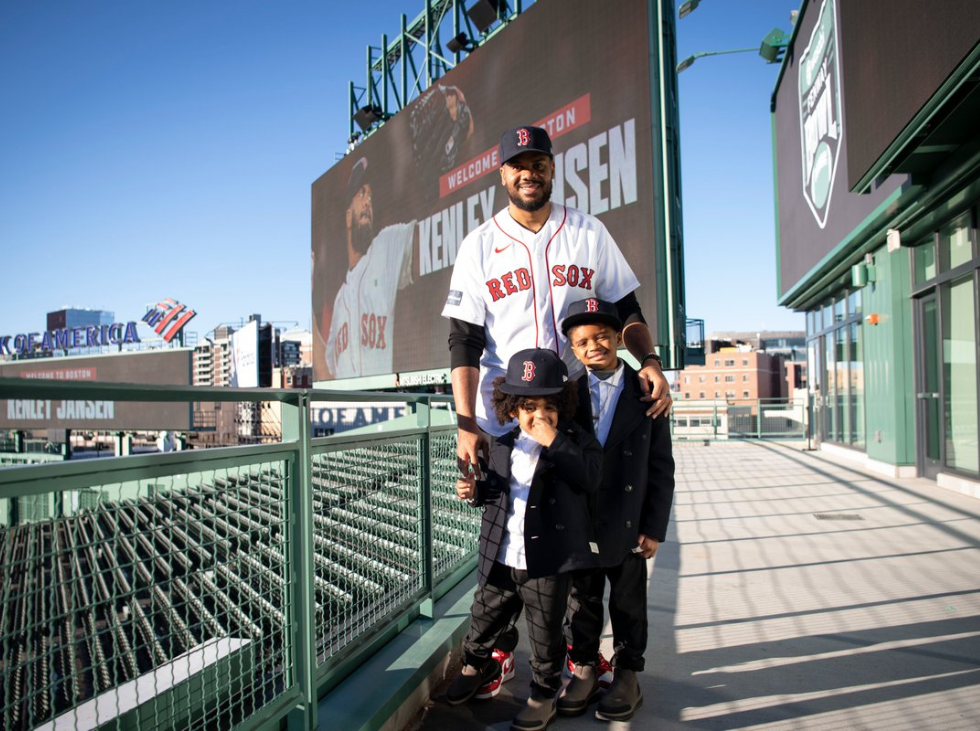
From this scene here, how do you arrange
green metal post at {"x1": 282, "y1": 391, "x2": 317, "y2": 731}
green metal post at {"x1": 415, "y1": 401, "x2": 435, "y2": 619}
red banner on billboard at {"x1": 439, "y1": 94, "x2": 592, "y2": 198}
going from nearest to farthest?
green metal post at {"x1": 282, "y1": 391, "x2": 317, "y2": 731}, green metal post at {"x1": 415, "y1": 401, "x2": 435, "y2": 619}, red banner on billboard at {"x1": 439, "y1": 94, "x2": 592, "y2": 198}

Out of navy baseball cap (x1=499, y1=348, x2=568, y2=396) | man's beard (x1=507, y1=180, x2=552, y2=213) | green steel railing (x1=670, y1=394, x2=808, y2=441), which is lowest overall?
green steel railing (x1=670, y1=394, x2=808, y2=441)

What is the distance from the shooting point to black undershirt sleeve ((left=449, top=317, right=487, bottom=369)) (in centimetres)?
204

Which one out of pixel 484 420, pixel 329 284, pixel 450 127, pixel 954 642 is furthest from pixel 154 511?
pixel 329 284

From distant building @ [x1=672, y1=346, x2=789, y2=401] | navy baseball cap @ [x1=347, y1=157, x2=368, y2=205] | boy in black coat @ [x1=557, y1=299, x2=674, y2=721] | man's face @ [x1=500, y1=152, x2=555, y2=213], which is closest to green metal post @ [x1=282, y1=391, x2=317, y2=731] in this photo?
boy in black coat @ [x1=557, y1=299, x2=674, y2=721]

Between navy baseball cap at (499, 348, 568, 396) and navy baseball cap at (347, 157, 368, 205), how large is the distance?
1803 cm

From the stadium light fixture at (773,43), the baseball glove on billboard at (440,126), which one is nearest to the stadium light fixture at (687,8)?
the stadium light fixture at (773,43)

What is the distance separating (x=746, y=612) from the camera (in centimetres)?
303

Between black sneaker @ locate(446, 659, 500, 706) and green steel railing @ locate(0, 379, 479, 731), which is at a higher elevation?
green steel railing @ locate(0, 379, 479, 731)

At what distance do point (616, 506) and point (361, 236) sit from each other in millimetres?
17892

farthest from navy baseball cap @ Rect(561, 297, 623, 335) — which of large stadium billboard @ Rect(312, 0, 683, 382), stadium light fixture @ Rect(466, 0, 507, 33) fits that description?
stadium light fixture @ Rect(466, 0, 507, 33)

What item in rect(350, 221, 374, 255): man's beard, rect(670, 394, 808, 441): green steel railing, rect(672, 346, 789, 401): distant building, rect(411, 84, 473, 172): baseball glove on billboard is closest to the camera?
rect(411, 84, 473, 172): baseball glove on billboard

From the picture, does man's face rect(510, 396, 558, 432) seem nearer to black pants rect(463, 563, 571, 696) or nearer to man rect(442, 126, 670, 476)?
man rect(442, 126, 670, 476)

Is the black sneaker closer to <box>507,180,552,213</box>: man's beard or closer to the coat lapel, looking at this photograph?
the coat lapel

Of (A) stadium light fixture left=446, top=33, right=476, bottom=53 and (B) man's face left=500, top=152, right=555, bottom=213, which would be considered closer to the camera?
(B) man's face left=500, top=152, right=555, bottom=213
